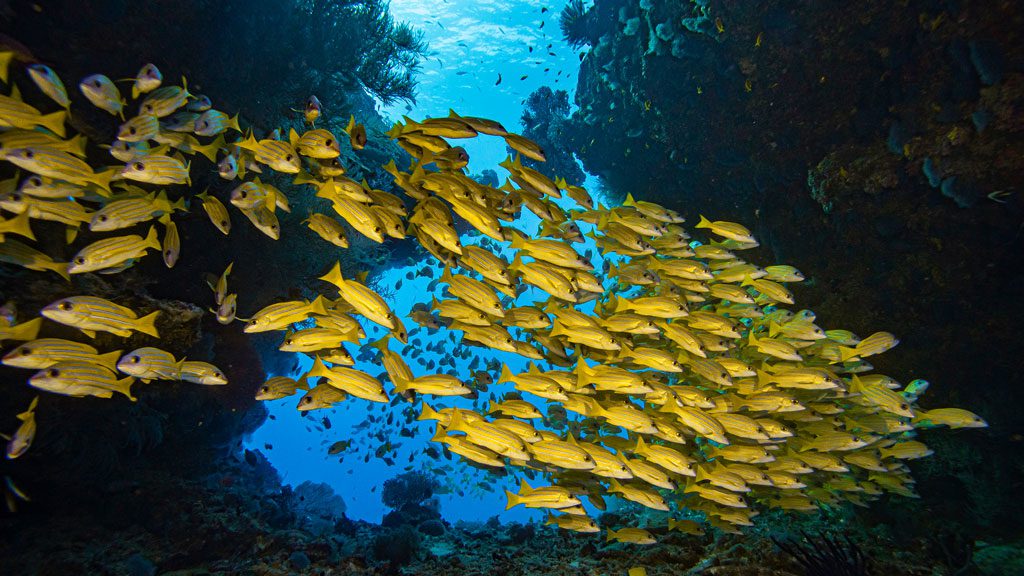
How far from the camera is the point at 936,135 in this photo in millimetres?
7246

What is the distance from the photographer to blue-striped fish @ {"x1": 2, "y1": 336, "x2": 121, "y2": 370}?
345 cm

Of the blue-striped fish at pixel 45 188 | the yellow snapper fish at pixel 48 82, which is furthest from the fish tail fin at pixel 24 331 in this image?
the yellow snapper fish at pixel 48 82

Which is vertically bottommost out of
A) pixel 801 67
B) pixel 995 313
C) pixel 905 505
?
pixel 905 505

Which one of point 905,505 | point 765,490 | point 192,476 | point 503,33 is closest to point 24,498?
point 192,476

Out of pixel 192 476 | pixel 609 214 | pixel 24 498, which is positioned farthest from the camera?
pixel 192 476

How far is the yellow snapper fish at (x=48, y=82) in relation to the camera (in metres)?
3.77

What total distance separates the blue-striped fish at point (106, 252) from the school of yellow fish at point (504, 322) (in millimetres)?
14

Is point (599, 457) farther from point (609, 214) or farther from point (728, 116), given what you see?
point (728, 116)

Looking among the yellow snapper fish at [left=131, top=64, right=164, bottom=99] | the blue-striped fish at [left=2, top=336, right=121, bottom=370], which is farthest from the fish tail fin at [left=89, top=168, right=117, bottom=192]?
the blue-striped fish at [left=2, top=336, right=121, bottom=370]

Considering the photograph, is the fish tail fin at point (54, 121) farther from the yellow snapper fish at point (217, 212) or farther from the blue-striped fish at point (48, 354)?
the blue-striped fish at point (48, 354)

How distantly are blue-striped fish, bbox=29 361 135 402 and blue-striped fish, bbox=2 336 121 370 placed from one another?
51 millimetres

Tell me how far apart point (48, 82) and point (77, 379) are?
2.73 m

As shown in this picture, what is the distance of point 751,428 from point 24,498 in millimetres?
11609

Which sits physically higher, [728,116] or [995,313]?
[728,116]
